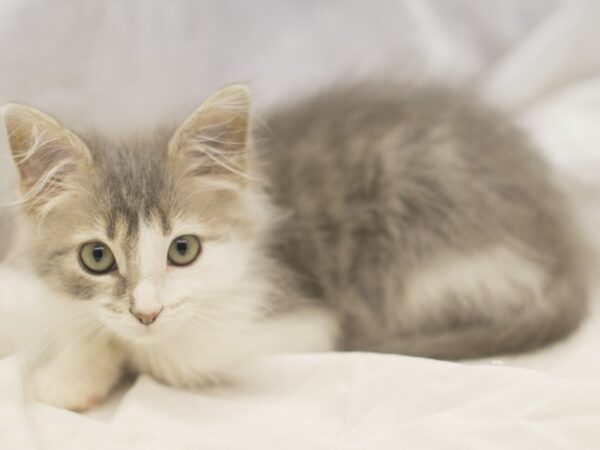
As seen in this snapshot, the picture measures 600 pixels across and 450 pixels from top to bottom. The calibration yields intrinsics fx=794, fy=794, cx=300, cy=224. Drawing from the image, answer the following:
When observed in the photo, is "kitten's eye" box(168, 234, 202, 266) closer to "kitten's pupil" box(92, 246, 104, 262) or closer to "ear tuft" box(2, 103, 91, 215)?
"kitten's pupil" box(92, 246, 104, 262)

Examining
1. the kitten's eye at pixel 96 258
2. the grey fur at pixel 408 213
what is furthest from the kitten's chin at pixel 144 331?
the grey fur at pixel 408 213

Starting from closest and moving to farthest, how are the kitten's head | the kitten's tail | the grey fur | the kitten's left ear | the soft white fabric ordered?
the soft white fabric < the kitten's head < the kitten's left ear < the kitten's tail < the grey fur

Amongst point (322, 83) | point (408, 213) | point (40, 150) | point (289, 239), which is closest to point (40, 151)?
point (40, 150)

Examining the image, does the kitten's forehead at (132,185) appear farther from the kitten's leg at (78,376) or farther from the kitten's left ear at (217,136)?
the kitten's leg at (78,376)

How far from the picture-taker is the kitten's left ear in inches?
64.0

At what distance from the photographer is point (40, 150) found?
5.26 ft

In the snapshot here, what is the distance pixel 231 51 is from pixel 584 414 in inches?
64.0

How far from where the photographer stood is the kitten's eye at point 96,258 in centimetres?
156

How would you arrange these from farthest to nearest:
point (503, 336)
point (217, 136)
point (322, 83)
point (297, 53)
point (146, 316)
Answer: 1. point (297, 53)
2. point (322, 83)
3. point (503, 336)
4. point (217, 136)
5. point (146, 316)

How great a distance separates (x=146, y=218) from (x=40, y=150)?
270 mm

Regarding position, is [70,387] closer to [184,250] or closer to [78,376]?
[78,376]

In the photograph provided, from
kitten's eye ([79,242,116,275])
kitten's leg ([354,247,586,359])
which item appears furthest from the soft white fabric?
kitten's eye ([79,242,116,275])

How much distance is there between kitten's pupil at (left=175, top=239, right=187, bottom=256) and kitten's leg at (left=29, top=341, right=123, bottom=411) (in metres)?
0.29

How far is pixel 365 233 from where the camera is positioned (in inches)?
77.7
